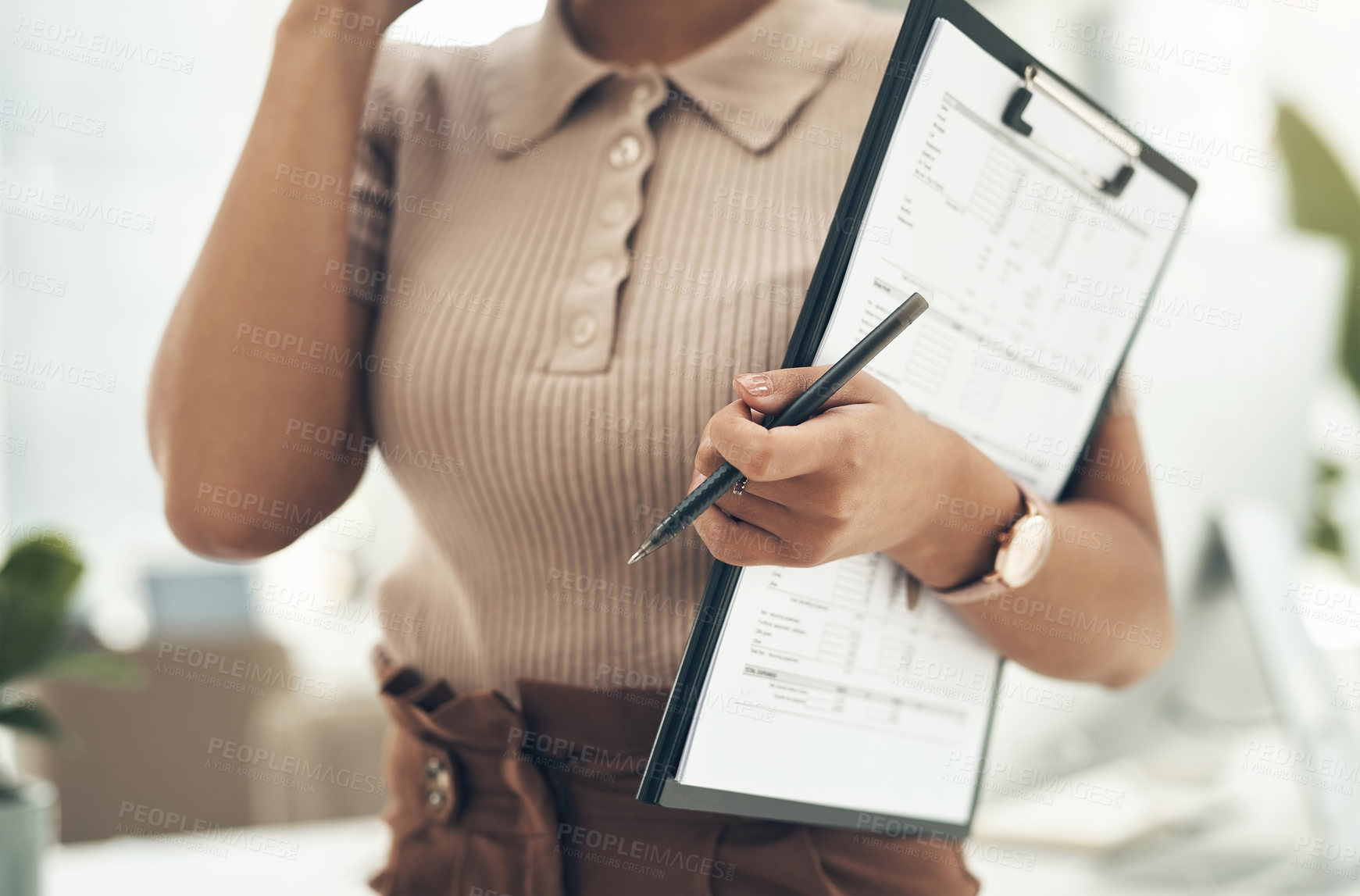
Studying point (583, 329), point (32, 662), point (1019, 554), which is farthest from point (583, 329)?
point (32, 662)

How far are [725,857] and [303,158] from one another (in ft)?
1.39

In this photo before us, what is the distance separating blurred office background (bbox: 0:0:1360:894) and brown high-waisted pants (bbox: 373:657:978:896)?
122 mm

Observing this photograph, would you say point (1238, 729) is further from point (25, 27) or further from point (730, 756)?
point (25, 27)

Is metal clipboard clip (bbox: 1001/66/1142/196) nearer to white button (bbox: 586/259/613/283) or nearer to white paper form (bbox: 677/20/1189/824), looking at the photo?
white paper form (bbox: 677/20/1189/824)

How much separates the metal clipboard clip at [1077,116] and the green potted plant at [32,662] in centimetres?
70

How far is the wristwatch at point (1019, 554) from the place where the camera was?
0.43 m

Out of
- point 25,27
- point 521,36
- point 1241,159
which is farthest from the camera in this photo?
point 25,27

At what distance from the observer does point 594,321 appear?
1.60ft

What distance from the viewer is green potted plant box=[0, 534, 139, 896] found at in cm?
62

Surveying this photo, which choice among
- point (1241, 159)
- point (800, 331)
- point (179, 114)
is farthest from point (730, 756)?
point (179, 114)

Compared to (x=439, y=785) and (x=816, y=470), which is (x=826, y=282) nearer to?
(x=816, y=470)

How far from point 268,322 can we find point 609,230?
0.19 m

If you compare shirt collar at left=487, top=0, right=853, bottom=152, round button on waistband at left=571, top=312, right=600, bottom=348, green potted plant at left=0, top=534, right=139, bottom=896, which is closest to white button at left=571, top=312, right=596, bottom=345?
round button on waistband at left=571, top=312, right=600, bottom=348

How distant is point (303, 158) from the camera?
539 millimetres
